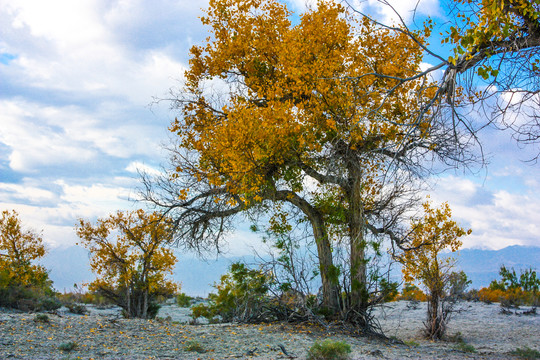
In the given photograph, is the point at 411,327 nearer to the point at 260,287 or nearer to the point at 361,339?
the point at 361,339

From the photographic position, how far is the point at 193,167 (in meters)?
11.6

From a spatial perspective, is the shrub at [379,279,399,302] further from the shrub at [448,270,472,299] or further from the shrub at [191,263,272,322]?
the shrub at [191,263,272,322]

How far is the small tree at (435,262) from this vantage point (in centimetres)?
1169

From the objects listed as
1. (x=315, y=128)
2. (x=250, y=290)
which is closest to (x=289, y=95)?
(x=315, y=128)

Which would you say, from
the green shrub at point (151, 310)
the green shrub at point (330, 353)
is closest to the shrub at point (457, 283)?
the green shrub at point (330, 353)

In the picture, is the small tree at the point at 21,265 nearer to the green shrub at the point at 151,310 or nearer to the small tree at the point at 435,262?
the green shrub at the point at 151,310

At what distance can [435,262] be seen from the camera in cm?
1179

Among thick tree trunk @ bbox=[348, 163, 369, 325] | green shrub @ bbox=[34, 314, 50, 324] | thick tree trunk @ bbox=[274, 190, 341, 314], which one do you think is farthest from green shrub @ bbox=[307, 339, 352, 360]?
green shrub @ bbox=[34, 314, 50, 324]

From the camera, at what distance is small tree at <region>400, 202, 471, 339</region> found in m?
11.7

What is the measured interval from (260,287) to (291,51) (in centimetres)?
577

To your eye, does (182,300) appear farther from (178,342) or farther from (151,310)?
(178,342)

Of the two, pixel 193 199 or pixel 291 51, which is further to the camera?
pixel 193 199

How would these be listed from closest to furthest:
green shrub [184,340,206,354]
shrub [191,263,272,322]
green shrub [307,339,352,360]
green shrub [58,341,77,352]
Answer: green shrub [307,339,352,360], green shrub [58,341,77,352], green shrub [184,340,206,354], shrub [191,263,272,322]

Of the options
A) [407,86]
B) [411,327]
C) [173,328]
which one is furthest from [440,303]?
[173,328]
